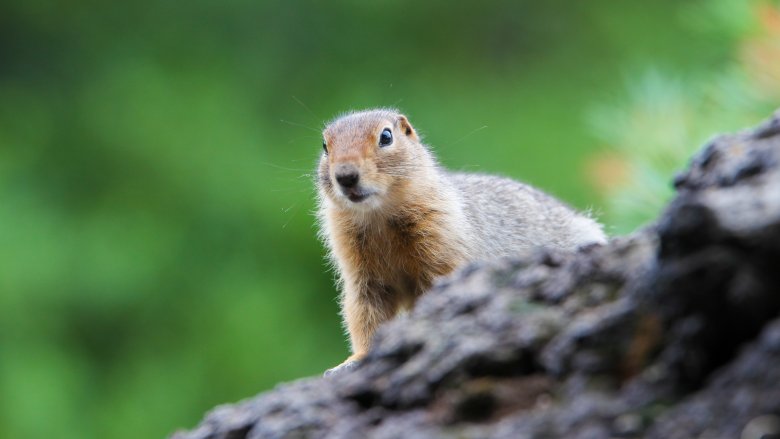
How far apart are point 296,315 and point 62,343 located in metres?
1.84

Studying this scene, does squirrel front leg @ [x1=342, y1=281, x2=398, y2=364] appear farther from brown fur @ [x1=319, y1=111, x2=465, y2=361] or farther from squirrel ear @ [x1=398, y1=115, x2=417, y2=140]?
squirrel ear @ [x1=398, y1=115, x2=417, y2=140]

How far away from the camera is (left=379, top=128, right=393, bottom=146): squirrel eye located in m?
4.48

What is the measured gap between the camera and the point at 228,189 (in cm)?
956

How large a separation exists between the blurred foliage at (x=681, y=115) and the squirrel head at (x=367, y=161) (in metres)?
0.79

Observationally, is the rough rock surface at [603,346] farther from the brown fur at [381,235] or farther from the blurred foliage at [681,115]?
the blurred foliage at [681,115]

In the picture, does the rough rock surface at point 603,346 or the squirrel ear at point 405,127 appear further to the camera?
the squirrel ear at point 405,127

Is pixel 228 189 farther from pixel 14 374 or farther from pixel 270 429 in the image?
pixel 270 429

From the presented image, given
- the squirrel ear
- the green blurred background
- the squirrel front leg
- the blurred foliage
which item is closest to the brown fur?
the squirrel front leg

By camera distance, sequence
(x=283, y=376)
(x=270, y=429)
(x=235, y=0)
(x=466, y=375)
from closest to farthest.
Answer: (x=466, y=375) → (x=270, y=429) → (x=283, y=376) → (x=235, y=0)

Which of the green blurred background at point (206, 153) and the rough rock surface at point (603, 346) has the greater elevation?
the green blurred background at point (206, 153)

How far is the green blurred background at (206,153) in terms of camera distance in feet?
29.6

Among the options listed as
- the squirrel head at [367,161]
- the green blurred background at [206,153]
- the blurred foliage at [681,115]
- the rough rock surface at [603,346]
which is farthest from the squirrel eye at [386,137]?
the green blurred background at [206,153]

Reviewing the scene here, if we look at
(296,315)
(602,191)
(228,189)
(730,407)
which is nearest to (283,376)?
(296,315)

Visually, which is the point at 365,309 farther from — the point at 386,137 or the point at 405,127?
A: the point at 405,127
